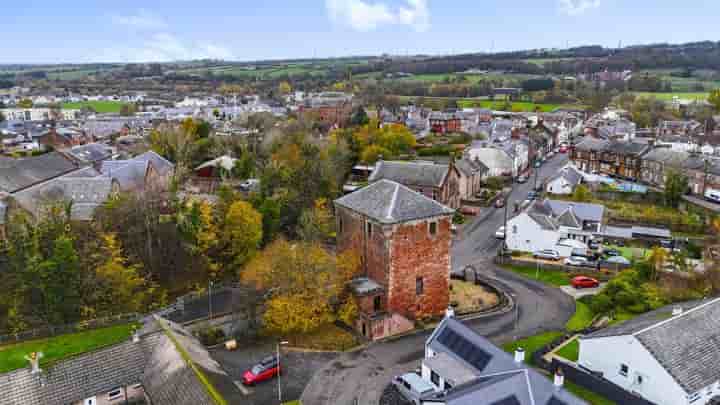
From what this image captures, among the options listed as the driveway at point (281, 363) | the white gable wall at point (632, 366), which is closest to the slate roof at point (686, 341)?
the white gable wall at point (632, 366)

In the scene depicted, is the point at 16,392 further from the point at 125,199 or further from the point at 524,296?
the point at 524,296

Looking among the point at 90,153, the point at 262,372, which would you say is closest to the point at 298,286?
the point at 262,372

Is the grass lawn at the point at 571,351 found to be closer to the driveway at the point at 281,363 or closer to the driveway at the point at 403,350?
the driveway at the point at 403,350

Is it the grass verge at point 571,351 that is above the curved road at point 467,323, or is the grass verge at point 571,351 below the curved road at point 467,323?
above

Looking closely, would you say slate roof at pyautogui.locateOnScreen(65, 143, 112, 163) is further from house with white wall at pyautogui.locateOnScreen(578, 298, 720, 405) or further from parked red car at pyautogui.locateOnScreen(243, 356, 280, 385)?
house with white wall at pyautogui.locateOnScreen(578, 298, 720, 405)

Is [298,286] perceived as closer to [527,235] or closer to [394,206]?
[394,206]

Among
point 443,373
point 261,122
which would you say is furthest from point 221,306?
point 261,122

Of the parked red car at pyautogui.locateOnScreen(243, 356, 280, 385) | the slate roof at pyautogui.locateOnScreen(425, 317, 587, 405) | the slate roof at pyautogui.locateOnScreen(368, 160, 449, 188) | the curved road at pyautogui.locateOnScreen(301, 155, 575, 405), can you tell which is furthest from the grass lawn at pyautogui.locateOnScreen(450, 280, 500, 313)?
the slate roof at pyautogui.locateOnScreen(368, 160, 449, 188)
